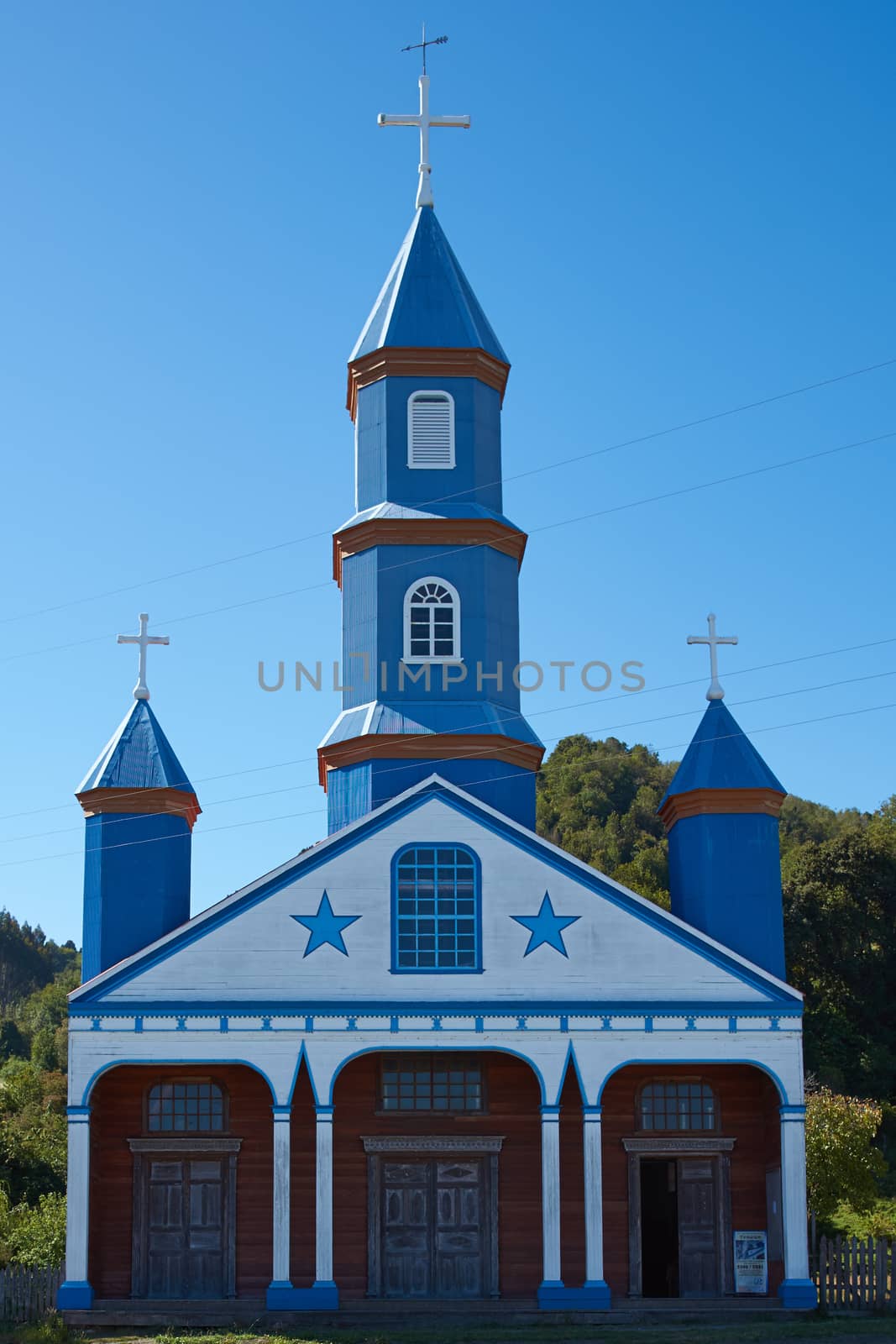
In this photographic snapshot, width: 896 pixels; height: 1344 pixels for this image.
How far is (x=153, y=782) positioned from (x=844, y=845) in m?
43.3

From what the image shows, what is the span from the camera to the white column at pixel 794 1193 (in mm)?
27953

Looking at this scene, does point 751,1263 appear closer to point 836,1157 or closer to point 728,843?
point 728,843

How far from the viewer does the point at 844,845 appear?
69.3m

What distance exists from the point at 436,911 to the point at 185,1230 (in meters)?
6.99

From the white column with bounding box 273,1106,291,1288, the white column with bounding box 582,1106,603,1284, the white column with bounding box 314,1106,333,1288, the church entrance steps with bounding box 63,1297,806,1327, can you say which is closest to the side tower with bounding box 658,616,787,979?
the white column with bounding box 582,1106,603,1284

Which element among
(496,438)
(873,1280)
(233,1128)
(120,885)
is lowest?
(873,1280)

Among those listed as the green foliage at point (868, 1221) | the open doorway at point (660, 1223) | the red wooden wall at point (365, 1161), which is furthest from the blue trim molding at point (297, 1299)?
the green foliage at point (868, 1221)

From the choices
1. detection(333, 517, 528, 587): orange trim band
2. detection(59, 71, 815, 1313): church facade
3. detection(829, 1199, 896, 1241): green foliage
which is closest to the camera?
detection(59, 71, 815, 1313): church facade

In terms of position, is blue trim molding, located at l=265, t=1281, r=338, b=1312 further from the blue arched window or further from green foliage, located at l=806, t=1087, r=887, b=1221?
green foliage, located at l=806, t=1087, r=887, b=1221

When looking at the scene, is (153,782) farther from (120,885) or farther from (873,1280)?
(873,1280)

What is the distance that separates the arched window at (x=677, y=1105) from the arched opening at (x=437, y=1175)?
1.94 m

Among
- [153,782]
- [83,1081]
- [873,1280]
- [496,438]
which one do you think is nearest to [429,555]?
[496,438]

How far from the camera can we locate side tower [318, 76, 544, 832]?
33.4 meters

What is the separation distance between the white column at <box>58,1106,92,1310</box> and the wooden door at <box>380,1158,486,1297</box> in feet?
16.8
